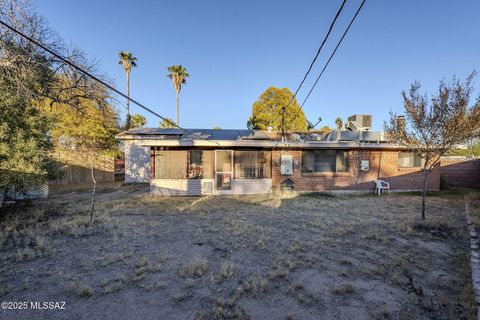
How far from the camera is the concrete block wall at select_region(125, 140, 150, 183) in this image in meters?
16.1

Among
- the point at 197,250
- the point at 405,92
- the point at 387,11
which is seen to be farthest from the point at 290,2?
the point at 197,250

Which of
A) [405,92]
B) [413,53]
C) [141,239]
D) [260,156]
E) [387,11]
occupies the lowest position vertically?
[141,239]

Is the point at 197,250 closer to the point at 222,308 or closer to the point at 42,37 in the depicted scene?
the point at 222,308

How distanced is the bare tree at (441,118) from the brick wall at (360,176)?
4.53m

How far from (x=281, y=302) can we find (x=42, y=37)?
28.3 feet

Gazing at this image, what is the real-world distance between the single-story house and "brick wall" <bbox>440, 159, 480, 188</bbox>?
153 inches

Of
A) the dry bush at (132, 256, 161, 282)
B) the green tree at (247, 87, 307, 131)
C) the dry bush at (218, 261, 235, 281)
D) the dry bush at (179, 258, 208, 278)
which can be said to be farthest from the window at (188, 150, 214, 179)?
the green tree at (247, 87, 307, 131)

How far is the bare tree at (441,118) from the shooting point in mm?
6080

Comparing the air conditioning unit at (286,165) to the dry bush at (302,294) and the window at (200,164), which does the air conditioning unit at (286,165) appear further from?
the dry bush at (302,294)

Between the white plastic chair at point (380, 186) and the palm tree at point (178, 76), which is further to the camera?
the palm tree at point (178, 76)

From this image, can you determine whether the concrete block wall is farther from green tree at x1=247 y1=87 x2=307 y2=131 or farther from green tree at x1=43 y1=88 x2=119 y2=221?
green tree at x1=247 y1=87 x2=307 y2=131

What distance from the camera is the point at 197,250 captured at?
4547 millimetres

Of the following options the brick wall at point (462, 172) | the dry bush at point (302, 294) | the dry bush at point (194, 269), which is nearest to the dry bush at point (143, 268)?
the dry bush at point (194, 269)

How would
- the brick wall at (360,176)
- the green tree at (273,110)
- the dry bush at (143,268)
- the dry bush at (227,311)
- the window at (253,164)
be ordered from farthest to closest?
the green tree at (273,110) < the brick wall at (360,176) < the window at (253,164) < the dry bush at (143,268) < the dry bush at (227,311)
